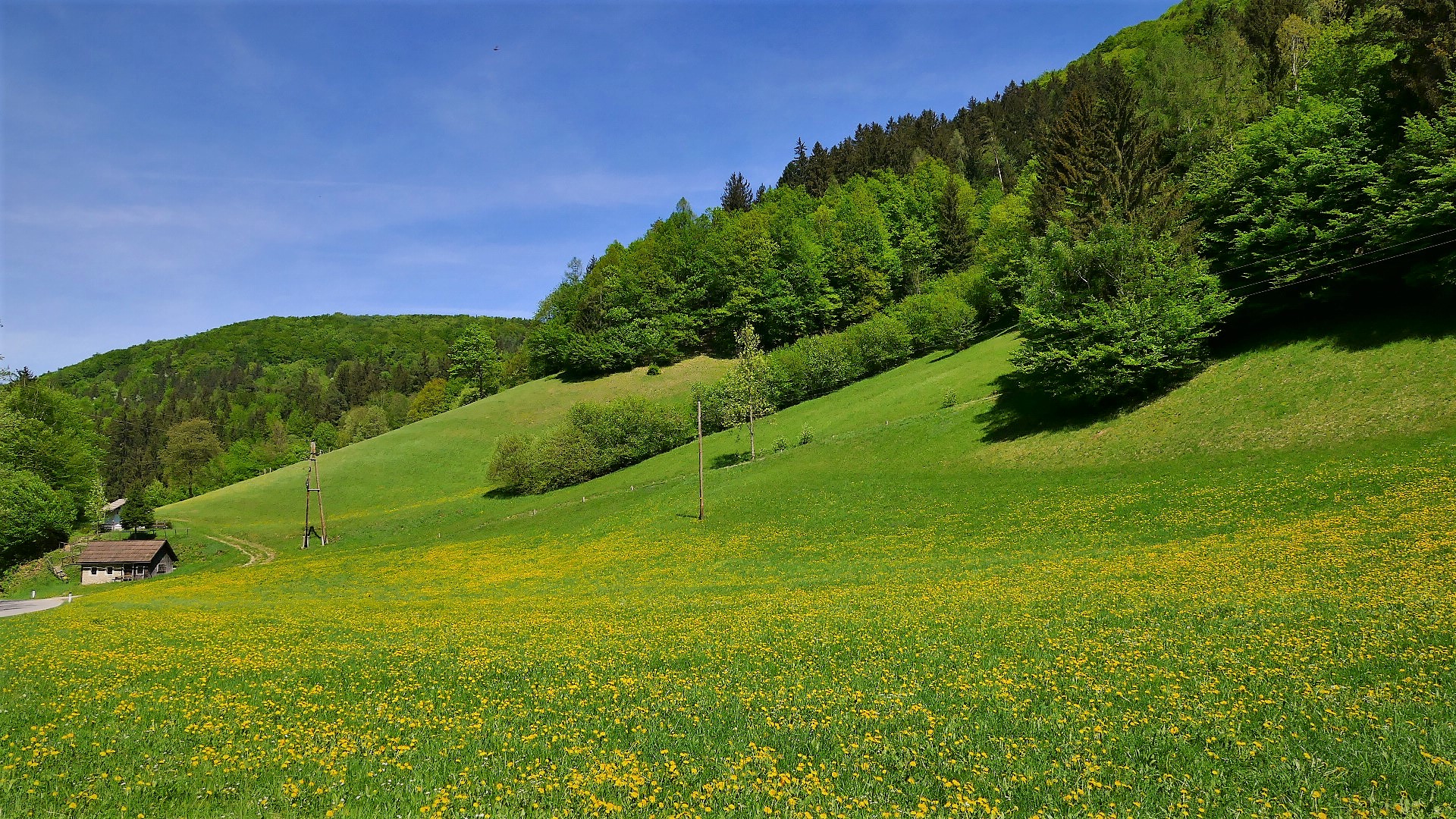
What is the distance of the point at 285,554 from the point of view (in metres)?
60.4

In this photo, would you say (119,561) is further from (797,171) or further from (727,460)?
(797,171)

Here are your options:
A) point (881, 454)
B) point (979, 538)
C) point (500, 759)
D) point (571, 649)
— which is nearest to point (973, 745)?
point (500, 759)

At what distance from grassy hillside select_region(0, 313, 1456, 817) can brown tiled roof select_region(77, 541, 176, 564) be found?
26356mm

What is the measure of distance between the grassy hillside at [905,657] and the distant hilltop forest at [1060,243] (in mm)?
5892

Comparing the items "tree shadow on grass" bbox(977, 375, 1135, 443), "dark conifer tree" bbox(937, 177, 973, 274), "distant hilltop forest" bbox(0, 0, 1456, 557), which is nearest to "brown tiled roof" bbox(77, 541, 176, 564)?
"distant hilltop forest" bbox(0, 0, 1456, 557)

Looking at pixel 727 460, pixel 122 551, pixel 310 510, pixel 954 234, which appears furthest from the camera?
pixel 954 234

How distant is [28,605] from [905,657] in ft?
195

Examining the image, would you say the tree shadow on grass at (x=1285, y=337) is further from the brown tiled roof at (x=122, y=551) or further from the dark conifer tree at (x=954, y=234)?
the brown tiled roof at (x=122, y=551)

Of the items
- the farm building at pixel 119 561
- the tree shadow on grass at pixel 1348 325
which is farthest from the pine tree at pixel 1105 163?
the farm building at pixel 119 561

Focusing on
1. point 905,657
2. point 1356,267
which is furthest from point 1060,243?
point 905,657

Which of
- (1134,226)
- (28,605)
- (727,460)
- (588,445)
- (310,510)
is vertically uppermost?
(1134,226)

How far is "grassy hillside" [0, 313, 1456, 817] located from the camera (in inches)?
285

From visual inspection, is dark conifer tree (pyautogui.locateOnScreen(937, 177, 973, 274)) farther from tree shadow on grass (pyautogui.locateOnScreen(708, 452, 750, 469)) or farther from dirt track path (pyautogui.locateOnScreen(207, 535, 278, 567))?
dirt track path (pyautogui.locateOnScreen(207, 535, 278, 567))

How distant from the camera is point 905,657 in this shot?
13.5 metres
